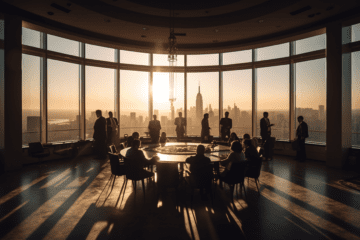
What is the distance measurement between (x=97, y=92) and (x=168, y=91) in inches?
124

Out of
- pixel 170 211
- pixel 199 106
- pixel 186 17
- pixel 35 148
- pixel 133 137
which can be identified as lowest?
pixel 170 211

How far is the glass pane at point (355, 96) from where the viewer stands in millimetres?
6883

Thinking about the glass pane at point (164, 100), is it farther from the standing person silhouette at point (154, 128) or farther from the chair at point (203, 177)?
the chair at point (203, 177)

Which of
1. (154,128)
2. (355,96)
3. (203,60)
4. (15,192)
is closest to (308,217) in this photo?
(355,96)

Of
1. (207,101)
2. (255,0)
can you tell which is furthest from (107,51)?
(255,0)

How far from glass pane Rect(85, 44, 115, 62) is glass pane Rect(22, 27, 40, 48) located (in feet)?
5.91

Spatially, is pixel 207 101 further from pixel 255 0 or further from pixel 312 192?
pixel 312 192

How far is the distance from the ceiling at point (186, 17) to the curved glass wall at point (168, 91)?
3.00 ft

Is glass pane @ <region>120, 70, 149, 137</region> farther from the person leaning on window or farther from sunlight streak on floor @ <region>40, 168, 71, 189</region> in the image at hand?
the person leaning on window

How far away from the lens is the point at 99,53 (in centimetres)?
927

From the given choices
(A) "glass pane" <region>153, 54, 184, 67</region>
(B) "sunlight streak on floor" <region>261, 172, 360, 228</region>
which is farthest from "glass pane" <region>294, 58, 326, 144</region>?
(A) "glass pane" <region>153, 54, 184, 67</region>

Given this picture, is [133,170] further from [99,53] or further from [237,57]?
[237,57]

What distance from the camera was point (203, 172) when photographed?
12.5 ft

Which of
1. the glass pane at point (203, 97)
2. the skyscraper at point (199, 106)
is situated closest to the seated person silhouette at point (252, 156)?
the glass pane at point (203, 97)
